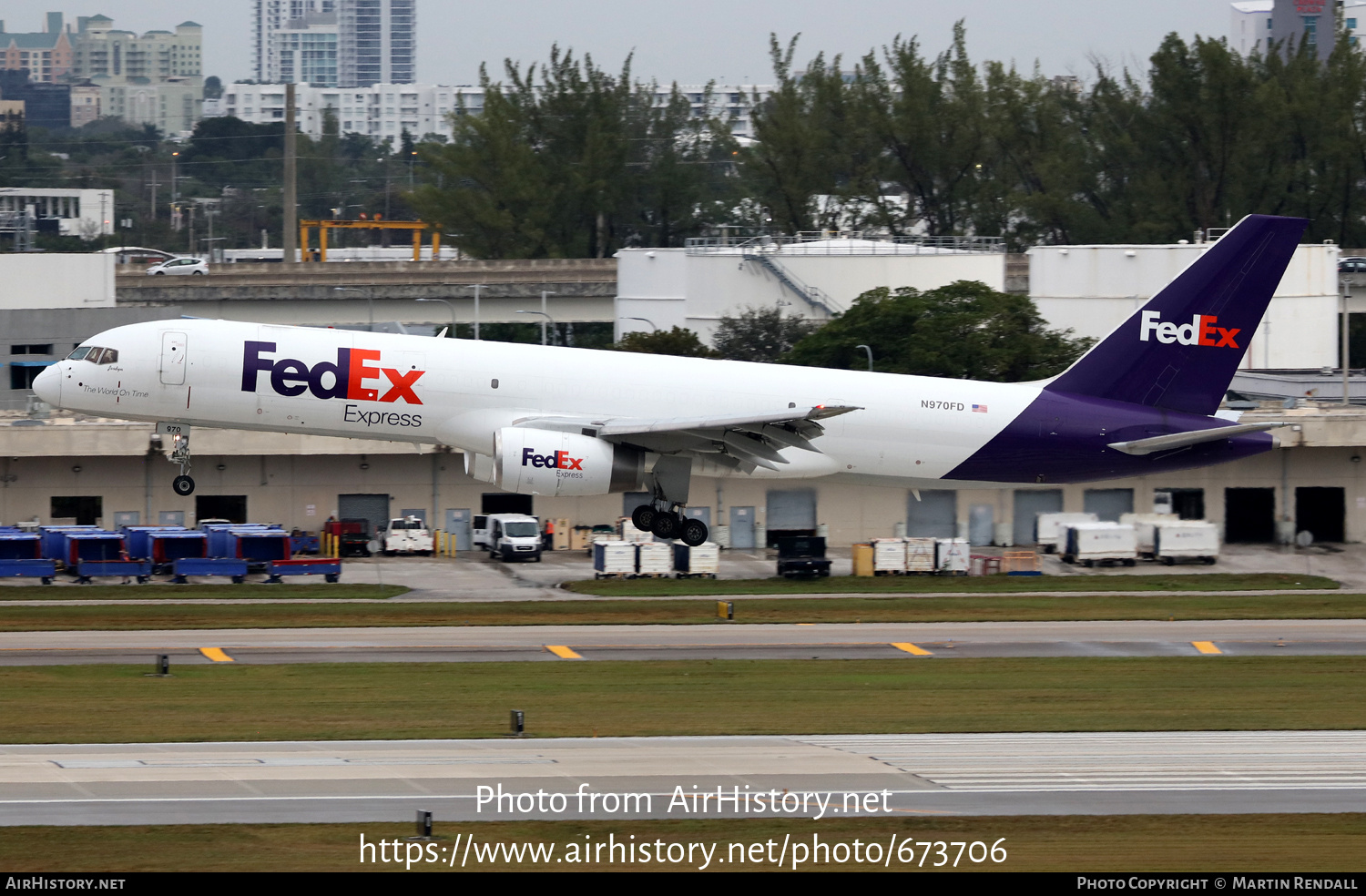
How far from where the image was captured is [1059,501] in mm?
72250

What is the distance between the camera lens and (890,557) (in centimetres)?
6275

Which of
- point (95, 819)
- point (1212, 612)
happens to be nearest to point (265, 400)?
point (95, 819)

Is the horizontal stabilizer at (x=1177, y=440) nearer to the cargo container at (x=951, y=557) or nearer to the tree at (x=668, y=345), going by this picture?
the cargo container at (x=951, y=557)

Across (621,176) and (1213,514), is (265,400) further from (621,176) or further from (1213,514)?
(621,176)

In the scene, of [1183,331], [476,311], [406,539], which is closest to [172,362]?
[406,539]

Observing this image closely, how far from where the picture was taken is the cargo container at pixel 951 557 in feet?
208

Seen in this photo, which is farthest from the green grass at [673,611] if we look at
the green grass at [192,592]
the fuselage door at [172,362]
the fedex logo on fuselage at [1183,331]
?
the fedex logo on fuselage at [1183,331]

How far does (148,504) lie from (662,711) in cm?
4120

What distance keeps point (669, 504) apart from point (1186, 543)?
3064cm

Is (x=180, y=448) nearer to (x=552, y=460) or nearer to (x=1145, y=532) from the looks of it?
(x=552, y=460)

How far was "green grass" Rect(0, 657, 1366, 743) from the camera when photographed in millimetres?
30922

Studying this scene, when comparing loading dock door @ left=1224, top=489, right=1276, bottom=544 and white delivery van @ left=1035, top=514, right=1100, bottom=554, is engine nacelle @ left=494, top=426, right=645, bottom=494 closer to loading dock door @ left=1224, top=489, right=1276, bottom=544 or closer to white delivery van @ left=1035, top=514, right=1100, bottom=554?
white delivery van @ left=1035, top=514, right=1100, bottom=554

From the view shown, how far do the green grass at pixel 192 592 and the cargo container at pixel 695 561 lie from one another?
34.2 feet

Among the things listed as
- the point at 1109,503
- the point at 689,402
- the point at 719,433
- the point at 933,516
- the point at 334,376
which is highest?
the point at 334,376
